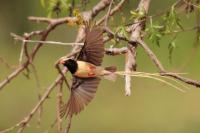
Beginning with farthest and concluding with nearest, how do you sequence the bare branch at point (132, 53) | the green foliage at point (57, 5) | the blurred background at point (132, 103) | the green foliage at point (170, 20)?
the blurred background at point (132, 103), the green foliage at point (57, 5), the green foliage at point (170, 20), the bare branch at point (132, 53)

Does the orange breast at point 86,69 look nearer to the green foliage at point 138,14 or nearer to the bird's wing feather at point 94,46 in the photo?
the bird's wing feather at point 94,46

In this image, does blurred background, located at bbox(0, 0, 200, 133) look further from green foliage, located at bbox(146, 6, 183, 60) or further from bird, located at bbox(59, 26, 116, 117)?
bird, located at bbox(59, 26, 116, 117)

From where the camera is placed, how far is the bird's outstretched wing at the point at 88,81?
110cm

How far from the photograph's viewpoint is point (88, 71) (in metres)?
1.10

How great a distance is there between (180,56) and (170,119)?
468 millimetres

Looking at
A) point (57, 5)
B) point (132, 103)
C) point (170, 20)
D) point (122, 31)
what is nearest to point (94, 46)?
point (122, 31)

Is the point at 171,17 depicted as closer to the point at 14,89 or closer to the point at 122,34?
the point at 122,34

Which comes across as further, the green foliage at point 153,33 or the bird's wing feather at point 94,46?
the green foliage at point 153,33

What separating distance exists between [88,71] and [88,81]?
21mm

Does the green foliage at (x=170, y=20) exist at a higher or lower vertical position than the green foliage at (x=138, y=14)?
lower

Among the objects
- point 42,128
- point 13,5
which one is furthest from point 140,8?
point 13,5

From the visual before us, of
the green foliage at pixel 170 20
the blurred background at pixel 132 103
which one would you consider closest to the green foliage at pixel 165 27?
the green foliage at pixel 170 20

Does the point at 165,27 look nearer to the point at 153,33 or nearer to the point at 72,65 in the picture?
the point at 153,33

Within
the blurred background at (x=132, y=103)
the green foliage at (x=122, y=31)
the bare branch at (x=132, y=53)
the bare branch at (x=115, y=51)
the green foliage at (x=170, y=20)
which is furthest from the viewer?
the blurred background at (x=132, y=103)
